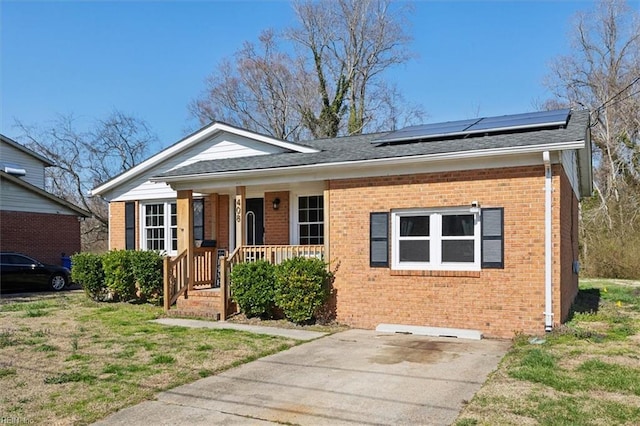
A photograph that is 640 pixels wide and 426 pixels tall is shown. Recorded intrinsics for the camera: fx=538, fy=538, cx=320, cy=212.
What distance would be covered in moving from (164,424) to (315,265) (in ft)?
18.3

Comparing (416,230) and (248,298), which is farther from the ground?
(416,230)

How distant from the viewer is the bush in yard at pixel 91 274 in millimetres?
14734

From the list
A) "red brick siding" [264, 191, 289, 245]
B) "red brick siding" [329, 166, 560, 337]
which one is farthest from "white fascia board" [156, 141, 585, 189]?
"red brick siding" [264, 191, 289, 245]

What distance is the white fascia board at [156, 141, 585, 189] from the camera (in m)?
8.73

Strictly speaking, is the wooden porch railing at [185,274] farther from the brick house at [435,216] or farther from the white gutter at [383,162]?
the white gutter at [383,162]

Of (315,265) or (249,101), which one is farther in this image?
(249,101)

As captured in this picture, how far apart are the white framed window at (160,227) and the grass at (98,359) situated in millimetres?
3594

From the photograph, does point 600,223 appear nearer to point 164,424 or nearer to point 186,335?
point 186,335

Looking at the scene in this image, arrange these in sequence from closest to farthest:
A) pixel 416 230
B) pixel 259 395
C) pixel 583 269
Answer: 1. pixel 259 395
2. pixel 416 230
3. pixel 583 269

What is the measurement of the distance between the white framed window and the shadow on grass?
34.3ft

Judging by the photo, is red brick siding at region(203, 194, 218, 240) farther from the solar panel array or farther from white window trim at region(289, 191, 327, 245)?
the solar panel array

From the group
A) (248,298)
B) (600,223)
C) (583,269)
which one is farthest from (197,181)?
(600,223)

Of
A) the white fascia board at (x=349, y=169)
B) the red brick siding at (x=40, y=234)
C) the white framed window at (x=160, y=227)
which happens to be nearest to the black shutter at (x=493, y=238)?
the white fascia board at (x=349, y=169)

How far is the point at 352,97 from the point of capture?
34.7 metres
